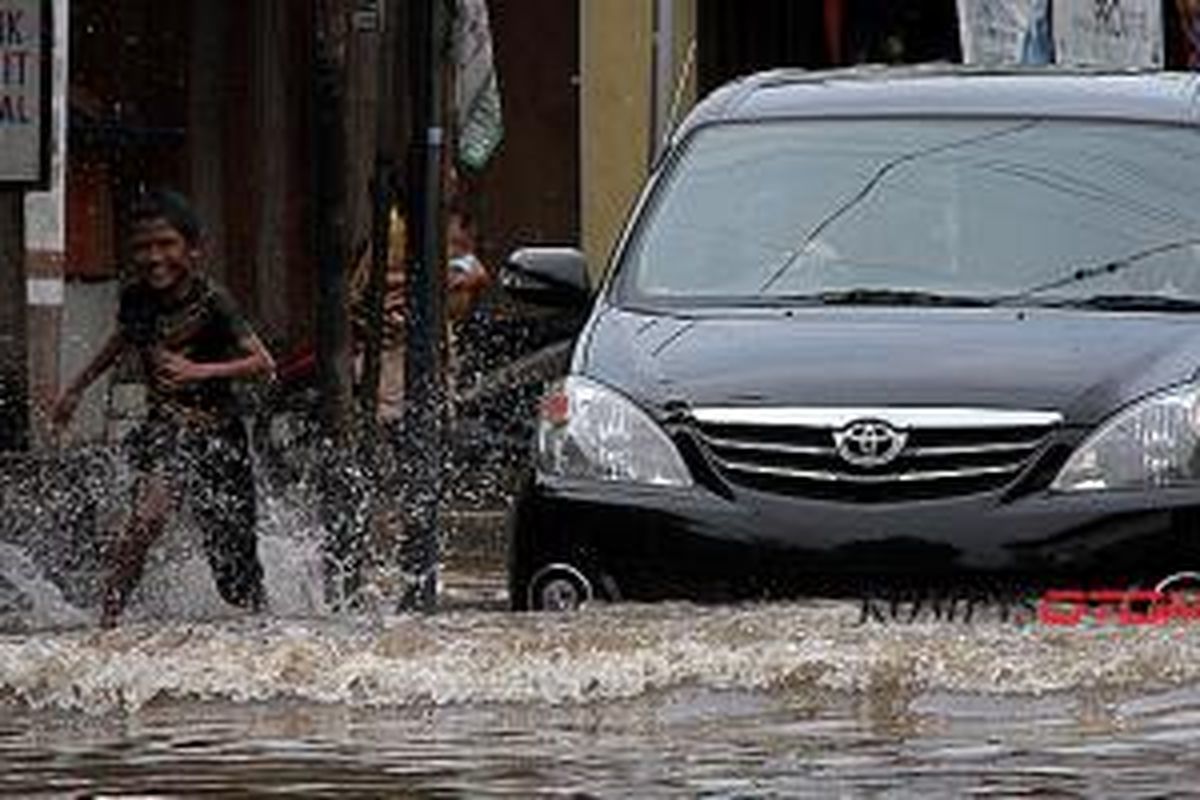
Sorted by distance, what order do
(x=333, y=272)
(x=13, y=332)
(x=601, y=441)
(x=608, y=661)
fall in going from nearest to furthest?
(x=608, y=661)
(x=601, y=441)
(x=13, y=332)
(x=333, y=272)

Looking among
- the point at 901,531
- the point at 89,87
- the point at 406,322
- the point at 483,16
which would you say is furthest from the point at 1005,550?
the point at 89,87

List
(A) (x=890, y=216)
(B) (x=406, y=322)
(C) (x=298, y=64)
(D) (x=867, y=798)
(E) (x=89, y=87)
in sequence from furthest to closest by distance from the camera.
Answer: (C) (x=298, y=64) < (E) (x=89, y=87) < (B) (x=406, y=322) < (A) (x=890, y=216) < (D) (x=867, y=798)

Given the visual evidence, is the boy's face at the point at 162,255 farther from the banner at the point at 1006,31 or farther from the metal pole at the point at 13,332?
the banner at the point at 1006,31

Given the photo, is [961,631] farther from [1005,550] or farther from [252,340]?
[252,340]

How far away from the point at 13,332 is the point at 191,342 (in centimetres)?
152

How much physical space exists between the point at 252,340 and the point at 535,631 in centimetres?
373

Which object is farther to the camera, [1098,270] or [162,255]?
[162,255]

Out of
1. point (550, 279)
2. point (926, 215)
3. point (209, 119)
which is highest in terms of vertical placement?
point (926, 215)

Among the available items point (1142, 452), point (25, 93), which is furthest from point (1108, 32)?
point (1142, 452)

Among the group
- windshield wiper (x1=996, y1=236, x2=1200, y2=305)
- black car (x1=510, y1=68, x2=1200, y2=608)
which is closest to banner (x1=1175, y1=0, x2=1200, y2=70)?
black car (x1=510, y1=68, x2=1200, y2=608)

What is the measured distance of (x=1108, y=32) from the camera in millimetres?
26734

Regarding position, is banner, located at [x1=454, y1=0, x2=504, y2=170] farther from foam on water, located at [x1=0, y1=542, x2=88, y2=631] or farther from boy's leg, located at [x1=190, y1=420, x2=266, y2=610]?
boy's leg, located at [x1=190, y1=420, x2=266, y2=610]

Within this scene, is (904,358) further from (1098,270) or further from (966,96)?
(966,96)

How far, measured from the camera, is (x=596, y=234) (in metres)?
26.5
